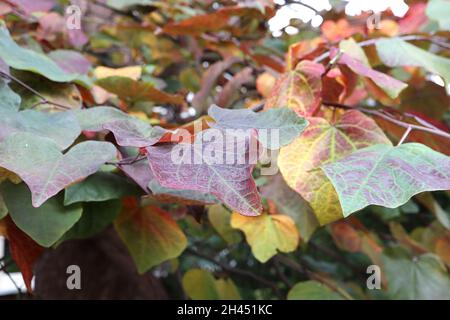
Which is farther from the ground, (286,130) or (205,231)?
(286,130)

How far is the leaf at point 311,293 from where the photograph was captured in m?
0.63

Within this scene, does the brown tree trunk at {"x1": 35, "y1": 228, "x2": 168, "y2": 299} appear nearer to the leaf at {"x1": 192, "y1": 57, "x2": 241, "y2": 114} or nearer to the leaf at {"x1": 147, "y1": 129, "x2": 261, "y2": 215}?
the leaf at {"x1": 192, "y1": 57, "x2": 241, "y2": 114}

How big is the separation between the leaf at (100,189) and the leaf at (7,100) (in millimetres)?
89

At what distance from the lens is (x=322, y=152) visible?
486 millimetres

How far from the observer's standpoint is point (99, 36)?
0.96 metres

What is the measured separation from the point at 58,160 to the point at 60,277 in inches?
21.2

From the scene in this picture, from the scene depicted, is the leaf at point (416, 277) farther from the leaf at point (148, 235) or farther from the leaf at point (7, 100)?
the leaf at point (7, 100)

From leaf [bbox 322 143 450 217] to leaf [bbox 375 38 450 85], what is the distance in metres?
0.15

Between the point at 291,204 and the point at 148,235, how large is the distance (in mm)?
169

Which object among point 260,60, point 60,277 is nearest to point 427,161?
point 260,60

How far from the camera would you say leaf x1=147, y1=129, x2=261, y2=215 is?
350 millimetres
